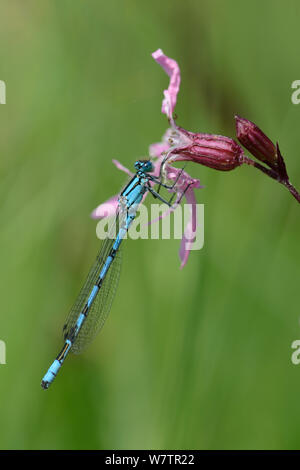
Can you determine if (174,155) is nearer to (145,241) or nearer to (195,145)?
(195,145)

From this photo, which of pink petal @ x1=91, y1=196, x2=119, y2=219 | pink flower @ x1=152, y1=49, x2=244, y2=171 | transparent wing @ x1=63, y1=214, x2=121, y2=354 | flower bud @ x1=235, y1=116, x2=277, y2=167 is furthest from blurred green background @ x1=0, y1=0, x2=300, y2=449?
flower bud @ x1=235, y1=116, x2=277, y2=167

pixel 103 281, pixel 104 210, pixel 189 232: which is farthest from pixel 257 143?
pixel 103 281

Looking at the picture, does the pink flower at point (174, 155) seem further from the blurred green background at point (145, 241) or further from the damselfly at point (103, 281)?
the blurred green background at point (145, 241)

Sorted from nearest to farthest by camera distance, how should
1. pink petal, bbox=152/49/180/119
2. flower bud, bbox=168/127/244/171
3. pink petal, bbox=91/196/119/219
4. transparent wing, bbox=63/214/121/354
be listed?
flower bud, bbox=168/127/244/171 → pink petal, bbox=152/49/180/119 → pink petal, bbox=91/196/119/219 → transparent wing, bbox=63/214/121/354

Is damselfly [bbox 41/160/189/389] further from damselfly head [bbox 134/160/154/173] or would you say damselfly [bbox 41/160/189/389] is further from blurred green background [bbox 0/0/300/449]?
blurred green background [bbox 0/0/300/449]

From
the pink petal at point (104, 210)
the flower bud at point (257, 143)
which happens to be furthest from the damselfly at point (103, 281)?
the flower bud at point (257, 143)
